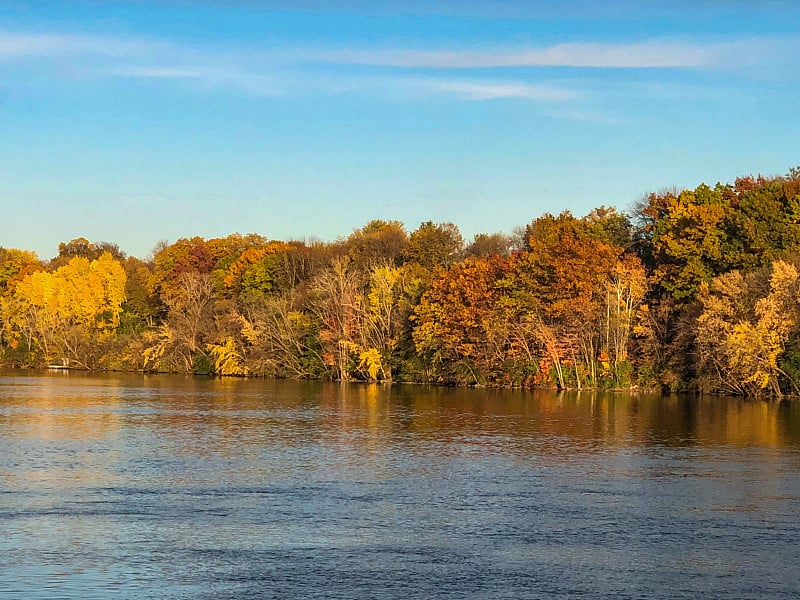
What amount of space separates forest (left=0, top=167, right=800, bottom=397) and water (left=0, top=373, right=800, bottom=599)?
1494 cm

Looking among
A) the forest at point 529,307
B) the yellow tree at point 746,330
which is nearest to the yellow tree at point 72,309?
the forest at point 529,307

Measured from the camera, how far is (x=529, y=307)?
81688 mm

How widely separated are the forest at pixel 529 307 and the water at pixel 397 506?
14939 mm

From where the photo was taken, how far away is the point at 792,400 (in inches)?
2638

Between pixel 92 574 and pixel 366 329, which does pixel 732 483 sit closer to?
pixel 92 574

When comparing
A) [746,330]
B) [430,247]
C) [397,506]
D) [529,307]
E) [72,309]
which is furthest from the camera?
[72,309]

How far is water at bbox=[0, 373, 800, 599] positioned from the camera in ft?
70.8

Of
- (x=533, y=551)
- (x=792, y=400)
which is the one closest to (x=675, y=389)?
(x=792, y=400)

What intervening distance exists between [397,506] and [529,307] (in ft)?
176

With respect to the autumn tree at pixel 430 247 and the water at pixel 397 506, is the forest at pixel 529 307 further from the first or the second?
the water at pixel 397 506

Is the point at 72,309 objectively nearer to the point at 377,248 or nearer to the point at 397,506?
the point at 377,248

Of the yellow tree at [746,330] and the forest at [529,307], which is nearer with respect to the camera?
the yellow tree at [746,330]

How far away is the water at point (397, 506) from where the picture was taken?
21.6 meters

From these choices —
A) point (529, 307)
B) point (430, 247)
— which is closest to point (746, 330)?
point (529, 307)
